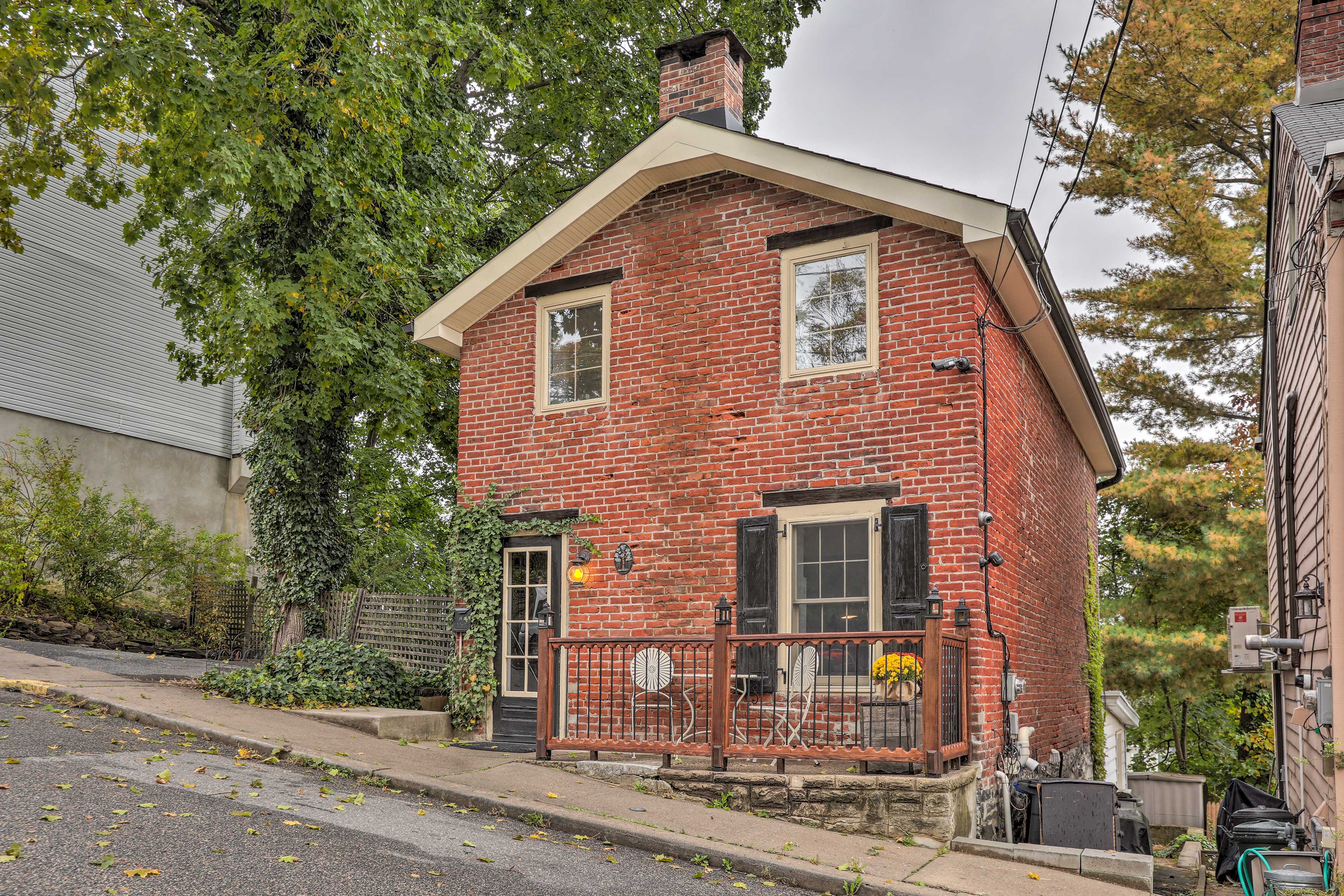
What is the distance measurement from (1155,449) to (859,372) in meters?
12.5

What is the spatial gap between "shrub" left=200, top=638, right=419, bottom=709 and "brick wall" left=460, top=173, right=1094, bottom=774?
248cm

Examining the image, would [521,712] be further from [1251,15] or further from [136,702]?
[1251,15]

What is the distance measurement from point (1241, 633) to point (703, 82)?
26.5 ft

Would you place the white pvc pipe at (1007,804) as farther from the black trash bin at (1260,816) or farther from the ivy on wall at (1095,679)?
the ivy on wall at (1095,679)

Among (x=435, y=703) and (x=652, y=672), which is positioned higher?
(x=652, y=672)

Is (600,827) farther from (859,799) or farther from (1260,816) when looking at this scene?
(1260,816)

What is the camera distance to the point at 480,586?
1109 centimetres

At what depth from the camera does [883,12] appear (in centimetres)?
1004

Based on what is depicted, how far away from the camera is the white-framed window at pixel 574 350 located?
10.9m

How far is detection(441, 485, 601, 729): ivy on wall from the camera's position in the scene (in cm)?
1090

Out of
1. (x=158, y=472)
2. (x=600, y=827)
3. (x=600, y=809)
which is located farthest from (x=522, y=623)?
(x=158, y=472)

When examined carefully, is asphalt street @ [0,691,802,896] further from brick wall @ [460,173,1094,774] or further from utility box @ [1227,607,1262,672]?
utility box @ [1227,607,1262,672]

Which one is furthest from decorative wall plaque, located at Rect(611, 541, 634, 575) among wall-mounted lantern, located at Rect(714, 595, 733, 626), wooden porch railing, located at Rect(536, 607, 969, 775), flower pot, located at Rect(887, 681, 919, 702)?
flower pot, located at Rect(887, 681, 919, 702)

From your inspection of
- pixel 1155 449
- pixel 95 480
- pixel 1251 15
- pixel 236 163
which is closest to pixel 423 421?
pixel 236 163
